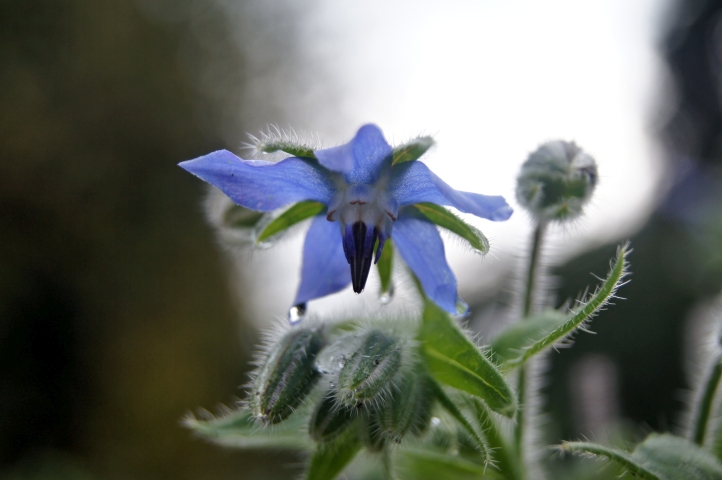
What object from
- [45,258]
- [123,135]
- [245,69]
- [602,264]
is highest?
[245,69]

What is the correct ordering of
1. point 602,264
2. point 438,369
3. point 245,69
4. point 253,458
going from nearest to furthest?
point 438,369, point 602,264, point 253,458, point 245,69

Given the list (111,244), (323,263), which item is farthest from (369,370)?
(111,244)

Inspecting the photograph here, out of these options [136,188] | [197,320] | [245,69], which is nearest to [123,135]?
[136,188]

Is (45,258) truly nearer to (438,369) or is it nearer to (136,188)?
(136,188)

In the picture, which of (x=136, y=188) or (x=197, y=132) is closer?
(x=136, y=188)

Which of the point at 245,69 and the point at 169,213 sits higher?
the point at 245,69

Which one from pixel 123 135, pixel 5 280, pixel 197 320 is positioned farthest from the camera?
pixel 123 135

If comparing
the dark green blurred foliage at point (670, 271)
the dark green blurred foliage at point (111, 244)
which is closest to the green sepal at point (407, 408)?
the dark green blurred foliage at point (670, 271)
